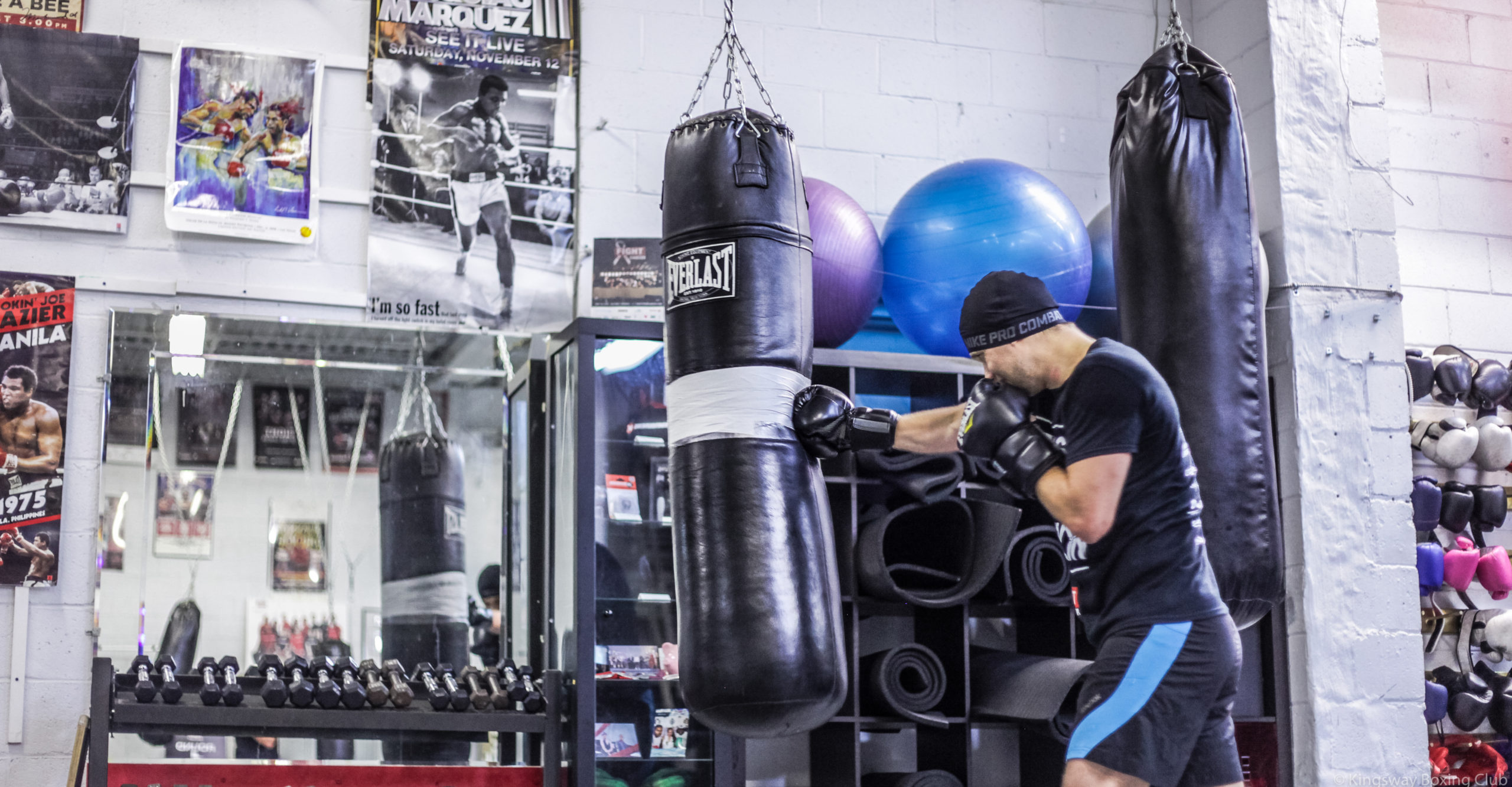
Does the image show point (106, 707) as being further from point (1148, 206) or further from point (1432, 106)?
point (1432, 106)

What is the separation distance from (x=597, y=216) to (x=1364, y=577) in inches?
106

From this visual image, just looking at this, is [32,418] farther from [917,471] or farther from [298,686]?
[917,471]

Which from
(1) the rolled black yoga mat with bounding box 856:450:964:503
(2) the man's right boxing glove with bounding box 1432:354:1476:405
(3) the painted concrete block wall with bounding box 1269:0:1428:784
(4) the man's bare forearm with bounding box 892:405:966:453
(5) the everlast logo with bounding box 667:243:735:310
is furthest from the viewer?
(2) the man's right boxing glove with bounding box 1432:354:1476:405

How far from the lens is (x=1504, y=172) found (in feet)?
18.2

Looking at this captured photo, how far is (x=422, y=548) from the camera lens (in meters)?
4.30

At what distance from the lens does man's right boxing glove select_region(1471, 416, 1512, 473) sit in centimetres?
500

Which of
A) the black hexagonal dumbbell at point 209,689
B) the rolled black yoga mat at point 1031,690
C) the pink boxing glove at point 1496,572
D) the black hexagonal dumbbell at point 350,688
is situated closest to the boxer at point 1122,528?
the rolled black yoga mat at point 1031,690

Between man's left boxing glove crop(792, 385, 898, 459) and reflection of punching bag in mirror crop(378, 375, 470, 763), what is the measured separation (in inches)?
65.7

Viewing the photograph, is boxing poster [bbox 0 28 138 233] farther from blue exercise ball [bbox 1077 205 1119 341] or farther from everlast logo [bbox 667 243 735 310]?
blue exercise ball [bbox 1077 205 1119 341]

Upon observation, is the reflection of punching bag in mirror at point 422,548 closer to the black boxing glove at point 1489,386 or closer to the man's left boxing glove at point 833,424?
the man's left boxing glove at point 833,424

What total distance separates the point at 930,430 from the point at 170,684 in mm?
2033

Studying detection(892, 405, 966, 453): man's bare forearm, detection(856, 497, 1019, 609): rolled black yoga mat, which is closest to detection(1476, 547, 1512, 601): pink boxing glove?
detection(856, 497, 1019, 609): rolled black yoga mat

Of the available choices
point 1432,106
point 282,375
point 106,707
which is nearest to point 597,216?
point 282,375

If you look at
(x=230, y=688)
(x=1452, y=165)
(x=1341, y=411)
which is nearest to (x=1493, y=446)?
(x=1341, y=411)
